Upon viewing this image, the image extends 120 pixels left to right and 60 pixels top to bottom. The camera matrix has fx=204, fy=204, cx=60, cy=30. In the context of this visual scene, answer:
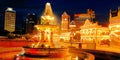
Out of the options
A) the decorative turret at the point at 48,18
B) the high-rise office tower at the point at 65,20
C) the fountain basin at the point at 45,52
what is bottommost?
the fountain basin at the point at 45,52

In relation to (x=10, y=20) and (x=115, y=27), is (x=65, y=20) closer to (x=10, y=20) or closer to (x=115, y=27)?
(x=10, y=20)

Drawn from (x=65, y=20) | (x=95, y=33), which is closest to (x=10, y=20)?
(x=65, y=20)

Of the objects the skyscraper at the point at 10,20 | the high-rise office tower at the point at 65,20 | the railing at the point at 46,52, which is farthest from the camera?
the high-rise office tower at the point at 65,20

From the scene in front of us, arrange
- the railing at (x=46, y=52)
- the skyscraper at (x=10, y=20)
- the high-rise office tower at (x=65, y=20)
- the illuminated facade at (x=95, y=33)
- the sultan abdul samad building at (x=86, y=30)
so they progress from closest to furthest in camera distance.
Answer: the railing at (x=46, y=52)
the sultan abdul samad building at (x=86, y=30)
the illuminated facade at (x=95, y=33)
the skyscraper at (x=10, y=20)
the high-rise office tower at (x=65, y=20)

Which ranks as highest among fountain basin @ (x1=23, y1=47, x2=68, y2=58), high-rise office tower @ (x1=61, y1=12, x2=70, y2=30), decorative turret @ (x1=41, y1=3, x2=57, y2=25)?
high-rise office tower @ (x1=61, y1=12, x2=70, y2=30)

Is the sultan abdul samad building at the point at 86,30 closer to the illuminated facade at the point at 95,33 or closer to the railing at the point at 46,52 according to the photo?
the illuminated facade at the point at 95,33

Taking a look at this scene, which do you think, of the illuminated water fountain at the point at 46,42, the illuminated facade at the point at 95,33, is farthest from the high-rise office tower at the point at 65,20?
the illuminated water fountain at the point at 46,42

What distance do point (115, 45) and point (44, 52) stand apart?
113 ft

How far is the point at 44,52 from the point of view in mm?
13289

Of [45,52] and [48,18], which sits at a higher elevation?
[48,18]

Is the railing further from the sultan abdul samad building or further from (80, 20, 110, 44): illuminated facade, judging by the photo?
(80, 20, 110, 44): illuminated facade

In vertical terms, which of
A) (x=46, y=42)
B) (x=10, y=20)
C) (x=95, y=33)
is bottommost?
(x=95, y=33)

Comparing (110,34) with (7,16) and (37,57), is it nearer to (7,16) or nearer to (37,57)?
(37,57)

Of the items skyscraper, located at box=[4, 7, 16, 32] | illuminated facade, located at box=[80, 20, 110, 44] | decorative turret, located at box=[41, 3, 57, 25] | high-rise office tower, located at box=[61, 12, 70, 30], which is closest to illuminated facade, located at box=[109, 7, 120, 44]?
illuminated facade, located at box=[80, 20, 110, 44]
